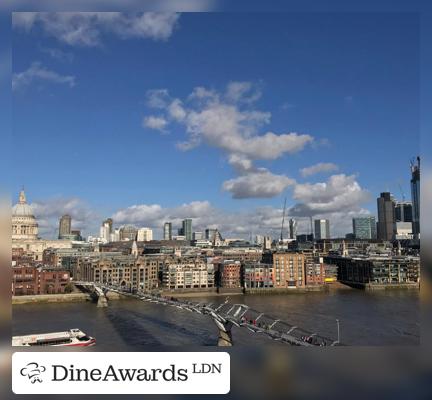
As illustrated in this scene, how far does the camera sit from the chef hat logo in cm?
190

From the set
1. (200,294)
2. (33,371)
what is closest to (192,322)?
(33,371)

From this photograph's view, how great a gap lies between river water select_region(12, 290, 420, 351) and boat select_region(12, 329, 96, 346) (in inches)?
7.3

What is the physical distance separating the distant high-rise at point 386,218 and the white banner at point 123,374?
3200 cm

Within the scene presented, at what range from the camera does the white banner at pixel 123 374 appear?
185 cm

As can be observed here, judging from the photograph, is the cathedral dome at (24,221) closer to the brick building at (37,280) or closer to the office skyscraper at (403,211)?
the brick building at (37,280)

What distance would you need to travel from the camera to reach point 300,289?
13750mm

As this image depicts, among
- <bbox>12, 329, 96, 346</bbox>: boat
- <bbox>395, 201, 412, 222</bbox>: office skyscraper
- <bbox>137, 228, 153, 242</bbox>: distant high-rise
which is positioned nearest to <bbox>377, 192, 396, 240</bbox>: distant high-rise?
<bbox>395, 201, 412, 222</bbox>: office skyscraper

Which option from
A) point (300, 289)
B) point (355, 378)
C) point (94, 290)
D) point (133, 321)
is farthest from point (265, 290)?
point (355, 378)

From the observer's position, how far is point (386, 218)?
107 ft

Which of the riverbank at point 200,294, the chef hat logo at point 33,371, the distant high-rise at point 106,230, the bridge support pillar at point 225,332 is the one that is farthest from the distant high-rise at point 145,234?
the chef hat logo at point 33,371

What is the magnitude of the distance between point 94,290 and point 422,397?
35.7 feet

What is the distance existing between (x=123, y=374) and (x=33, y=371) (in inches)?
15.5

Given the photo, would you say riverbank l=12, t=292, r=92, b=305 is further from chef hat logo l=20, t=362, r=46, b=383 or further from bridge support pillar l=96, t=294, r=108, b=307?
chef hat logo l=20, t=362, r=46, b=383

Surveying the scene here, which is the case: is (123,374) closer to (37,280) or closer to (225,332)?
(225,332)
